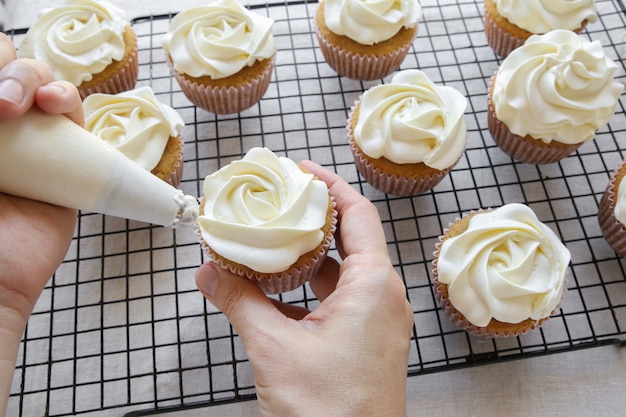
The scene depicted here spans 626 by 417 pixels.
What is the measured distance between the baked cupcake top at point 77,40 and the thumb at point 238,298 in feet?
4.36

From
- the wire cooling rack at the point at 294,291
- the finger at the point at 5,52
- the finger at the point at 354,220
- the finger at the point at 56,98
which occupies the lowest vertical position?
the wire cooling rack at the point at 294,291

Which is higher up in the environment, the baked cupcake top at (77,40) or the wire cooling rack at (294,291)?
the baked cupcake top at (77,40)

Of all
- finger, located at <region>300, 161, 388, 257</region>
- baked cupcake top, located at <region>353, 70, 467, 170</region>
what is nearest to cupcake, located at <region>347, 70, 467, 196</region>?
baked cupcake top, located at <region>353, 70, 467, 170</region>

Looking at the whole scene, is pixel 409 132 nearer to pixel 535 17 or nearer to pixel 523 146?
pixel 523 146

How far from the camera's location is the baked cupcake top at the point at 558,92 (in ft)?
Result: 8.29

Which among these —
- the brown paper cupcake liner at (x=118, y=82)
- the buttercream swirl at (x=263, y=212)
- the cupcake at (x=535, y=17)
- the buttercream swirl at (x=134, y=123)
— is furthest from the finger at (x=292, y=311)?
the cupcake at (x=535, y=17)

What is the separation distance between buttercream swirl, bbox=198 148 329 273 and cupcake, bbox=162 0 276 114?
758 mm

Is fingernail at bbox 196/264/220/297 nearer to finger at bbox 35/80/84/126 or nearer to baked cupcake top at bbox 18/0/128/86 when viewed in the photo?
finger at bbox 35/80/84/126

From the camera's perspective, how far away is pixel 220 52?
105 inches

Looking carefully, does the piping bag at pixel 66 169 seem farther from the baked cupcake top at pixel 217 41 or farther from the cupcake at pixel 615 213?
the cupcake at pixel 615 213

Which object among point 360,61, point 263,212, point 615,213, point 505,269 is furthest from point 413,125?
point 615,213

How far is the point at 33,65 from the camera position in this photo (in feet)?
5.32

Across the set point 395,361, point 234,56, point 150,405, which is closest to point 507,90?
point 234,56

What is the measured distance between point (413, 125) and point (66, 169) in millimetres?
1483
